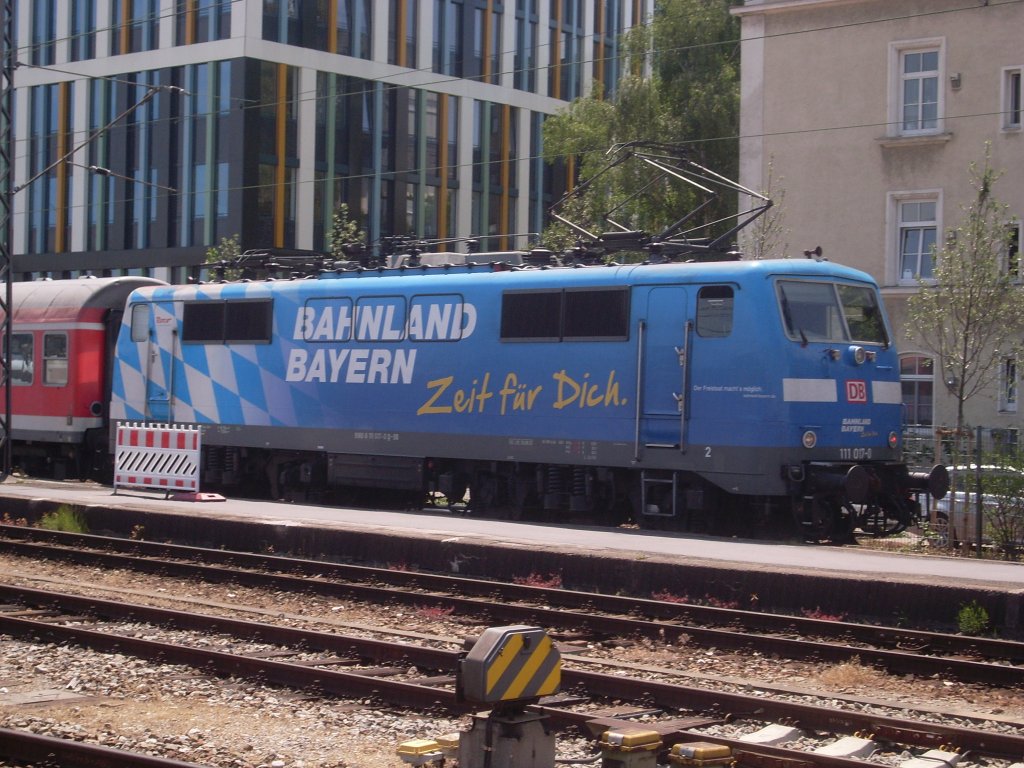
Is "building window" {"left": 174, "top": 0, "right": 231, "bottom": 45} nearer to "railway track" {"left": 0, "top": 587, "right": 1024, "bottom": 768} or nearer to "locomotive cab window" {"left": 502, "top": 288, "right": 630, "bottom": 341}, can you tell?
"locomotive cab window" {"left": 502, "top": 288, "right": 630, "bottom": 341}

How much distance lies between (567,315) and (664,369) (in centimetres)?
165

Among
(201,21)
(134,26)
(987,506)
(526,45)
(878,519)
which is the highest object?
(526,45)

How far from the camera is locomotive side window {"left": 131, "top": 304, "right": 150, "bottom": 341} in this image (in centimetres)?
2328

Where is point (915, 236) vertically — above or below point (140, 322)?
above

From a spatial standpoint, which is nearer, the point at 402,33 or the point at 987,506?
the point at 987,506

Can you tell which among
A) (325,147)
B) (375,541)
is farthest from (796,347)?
(325,147)

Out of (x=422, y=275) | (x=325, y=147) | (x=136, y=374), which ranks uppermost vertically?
(x=325, y=147)

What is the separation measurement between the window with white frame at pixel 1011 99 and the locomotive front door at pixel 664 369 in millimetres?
16430

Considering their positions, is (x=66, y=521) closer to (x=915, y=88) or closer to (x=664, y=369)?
(x=664, y=369)

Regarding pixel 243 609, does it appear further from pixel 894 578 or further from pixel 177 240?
pixel 177 240

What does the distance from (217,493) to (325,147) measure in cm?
2704

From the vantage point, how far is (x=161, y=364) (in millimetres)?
22969

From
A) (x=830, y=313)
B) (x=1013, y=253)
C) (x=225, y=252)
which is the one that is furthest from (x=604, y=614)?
(x=225, y=252)

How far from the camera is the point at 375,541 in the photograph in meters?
16.0
